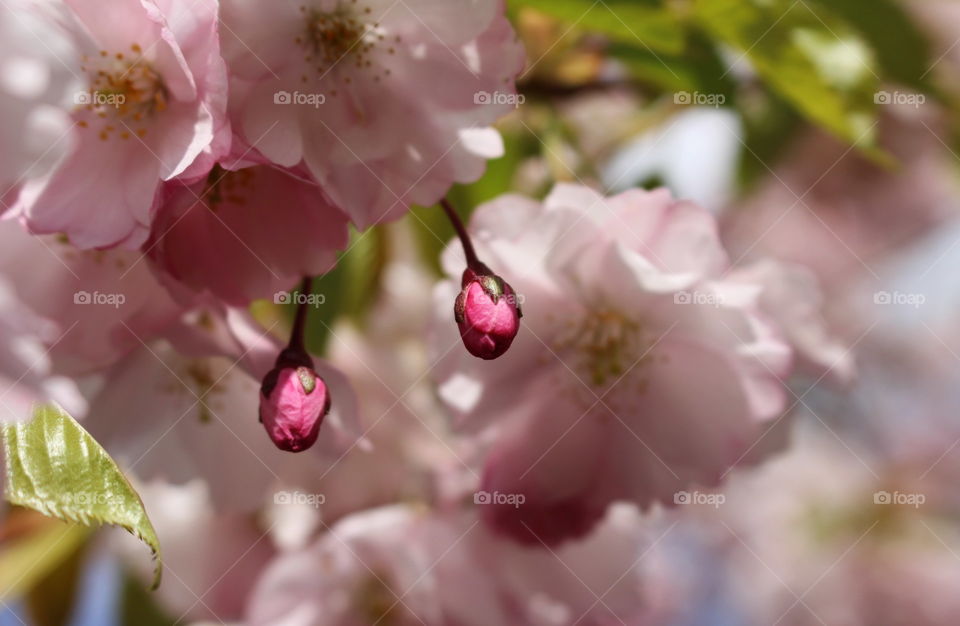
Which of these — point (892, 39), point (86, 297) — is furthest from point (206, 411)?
point (892, 39)

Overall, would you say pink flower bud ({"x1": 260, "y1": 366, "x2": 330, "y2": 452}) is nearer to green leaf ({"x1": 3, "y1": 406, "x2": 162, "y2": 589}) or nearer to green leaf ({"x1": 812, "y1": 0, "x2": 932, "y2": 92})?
green leaf ({"x1": 3, "y1": 406, "x2": 162, "y2": 589})

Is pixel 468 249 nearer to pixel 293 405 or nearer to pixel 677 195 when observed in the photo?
pixel 293 405

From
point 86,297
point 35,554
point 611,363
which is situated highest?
point 86,297

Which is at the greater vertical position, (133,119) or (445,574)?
(133,119)

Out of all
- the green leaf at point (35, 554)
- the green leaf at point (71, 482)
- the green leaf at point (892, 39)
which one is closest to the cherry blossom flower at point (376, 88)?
the green leaf at point (71, 482)

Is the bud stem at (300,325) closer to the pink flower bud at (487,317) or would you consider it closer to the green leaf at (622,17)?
the pink flower bud at (487,317)
